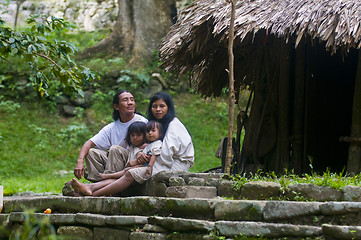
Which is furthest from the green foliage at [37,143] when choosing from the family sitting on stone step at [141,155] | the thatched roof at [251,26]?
the family sitting on stone step at [141,155]

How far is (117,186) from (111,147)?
1.67ft

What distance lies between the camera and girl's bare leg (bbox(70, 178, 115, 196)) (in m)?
5.05

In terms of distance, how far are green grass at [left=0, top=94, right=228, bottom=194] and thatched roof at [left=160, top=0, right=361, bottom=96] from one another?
3.52 metres

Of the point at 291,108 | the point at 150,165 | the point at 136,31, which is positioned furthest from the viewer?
the point at 136,31

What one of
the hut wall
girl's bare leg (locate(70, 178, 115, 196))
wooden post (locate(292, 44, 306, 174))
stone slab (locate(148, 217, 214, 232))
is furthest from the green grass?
stone slab (locate(148, 217, 214, 232))

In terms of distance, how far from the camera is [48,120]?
1257cm

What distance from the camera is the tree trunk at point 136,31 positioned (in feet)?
45.9

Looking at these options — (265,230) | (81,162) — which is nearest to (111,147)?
(81,162)

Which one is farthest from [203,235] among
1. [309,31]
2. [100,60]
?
[100,60]

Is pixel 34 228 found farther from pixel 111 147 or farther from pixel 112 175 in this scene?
pixel 111 147

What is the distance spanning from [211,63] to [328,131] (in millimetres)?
1943

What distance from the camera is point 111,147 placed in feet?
17.6

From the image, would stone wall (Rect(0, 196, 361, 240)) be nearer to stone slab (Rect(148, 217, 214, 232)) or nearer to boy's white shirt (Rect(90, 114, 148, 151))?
stone slab (Rect(148, 217, 214, 232))

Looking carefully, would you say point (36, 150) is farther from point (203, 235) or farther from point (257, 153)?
point (203, 235)
